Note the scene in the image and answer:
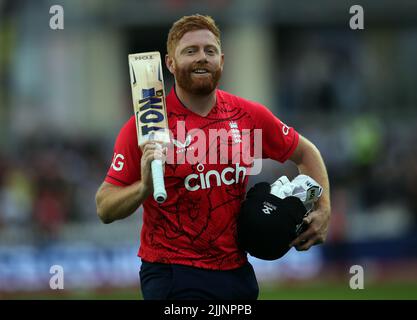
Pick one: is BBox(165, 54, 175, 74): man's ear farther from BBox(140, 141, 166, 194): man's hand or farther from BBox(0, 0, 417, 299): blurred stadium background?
BBox(0, 0, 417, 299): blurred stadium background

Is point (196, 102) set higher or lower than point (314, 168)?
higher

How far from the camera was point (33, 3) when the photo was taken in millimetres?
22266

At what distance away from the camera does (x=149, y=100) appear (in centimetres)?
634

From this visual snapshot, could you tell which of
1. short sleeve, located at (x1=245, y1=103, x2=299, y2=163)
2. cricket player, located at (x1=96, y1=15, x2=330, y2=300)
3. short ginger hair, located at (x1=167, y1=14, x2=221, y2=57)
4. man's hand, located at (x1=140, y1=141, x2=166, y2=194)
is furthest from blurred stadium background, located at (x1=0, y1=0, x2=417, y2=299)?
man's hand, located at (x1=140, y1=141, x2=166, y2=194)

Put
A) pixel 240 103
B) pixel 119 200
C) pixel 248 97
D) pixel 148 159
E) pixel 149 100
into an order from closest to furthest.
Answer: pixel 148 159 → pixel 119 200 → pixel 149 100 → pixel 240 103 → pixel 248 97

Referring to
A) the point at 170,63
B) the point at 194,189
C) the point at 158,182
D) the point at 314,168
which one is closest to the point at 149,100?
the point at 170,63

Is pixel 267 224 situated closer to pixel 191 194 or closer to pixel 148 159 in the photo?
pixel 191 194

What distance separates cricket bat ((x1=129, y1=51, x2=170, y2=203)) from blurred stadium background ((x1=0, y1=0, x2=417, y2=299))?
8.37m

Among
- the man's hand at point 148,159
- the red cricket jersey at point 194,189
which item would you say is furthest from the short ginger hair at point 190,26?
the man's hand at point 148,159

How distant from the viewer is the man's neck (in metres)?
6.41

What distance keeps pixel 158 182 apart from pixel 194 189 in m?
0.52

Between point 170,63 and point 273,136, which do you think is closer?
point 170,63

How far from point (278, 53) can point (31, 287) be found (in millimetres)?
11585

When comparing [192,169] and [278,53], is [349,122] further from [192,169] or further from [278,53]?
[192,169]
